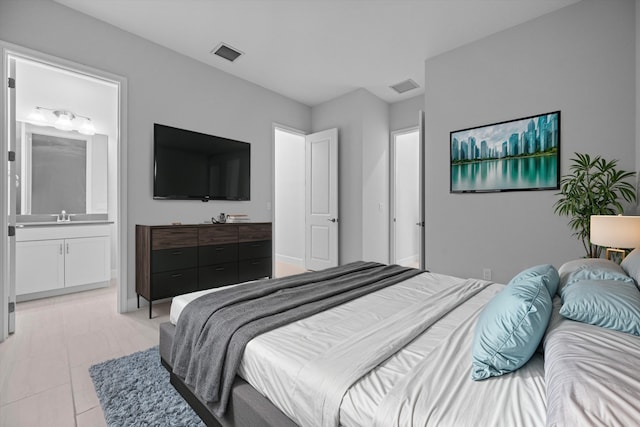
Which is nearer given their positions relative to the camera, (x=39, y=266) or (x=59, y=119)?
(x=39, y=266)

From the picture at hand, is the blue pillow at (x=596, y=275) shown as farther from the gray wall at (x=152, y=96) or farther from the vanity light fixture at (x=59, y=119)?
the vanity light fixture at (x=59, y=119)

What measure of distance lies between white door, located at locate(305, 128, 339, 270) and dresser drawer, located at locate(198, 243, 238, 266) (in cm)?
177

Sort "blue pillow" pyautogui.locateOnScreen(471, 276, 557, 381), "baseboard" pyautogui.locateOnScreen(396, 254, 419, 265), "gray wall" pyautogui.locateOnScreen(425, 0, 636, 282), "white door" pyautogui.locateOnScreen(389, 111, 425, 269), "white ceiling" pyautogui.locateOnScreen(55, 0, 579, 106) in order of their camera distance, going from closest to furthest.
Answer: "blue pillow" pyautogui.locateOnScreen(471, 276, 557, 381) < "gray wall" pyautogui.locateOnScreen(425, 0, 636, 282) < "white ceiling" pyautogui.locateOnScreen(55, 0, 579, 106) < "white door" pyautogui.locateOnScreen(389, 111, 425, 269) < "baseboard" pyautogui.locateOnScreen(396, 254, 419, 265)

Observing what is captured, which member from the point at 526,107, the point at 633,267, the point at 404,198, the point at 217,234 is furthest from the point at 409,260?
the point at 633,267

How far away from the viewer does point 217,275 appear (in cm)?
325

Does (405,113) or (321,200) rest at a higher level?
(405,113)

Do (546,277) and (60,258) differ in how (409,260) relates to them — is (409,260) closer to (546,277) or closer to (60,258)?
(546,277)

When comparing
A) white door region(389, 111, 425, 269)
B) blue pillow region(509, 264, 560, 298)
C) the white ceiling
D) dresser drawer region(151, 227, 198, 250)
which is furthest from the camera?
white door region(389, 111, 425, 269)

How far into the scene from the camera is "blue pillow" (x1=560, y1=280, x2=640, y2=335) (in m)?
0.90

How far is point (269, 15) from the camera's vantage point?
2.82 meters

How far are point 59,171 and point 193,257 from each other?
2.81 metres

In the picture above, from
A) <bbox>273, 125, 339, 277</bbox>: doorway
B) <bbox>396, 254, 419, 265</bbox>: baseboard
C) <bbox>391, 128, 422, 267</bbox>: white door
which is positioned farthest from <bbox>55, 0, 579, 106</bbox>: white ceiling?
<bbox>396, 254, 419, 265</bbox>: baseboard

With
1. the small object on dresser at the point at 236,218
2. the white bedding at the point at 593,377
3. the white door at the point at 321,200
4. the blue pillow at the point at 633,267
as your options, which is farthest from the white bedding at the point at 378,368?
the white door at the point at 321,200

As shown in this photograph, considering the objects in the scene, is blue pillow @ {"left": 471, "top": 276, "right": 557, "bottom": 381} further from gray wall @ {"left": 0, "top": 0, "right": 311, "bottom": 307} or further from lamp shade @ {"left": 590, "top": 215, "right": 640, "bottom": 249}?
gray wall @ {"left": 0, "top": 0, "right": 311, "bottom": 307}
